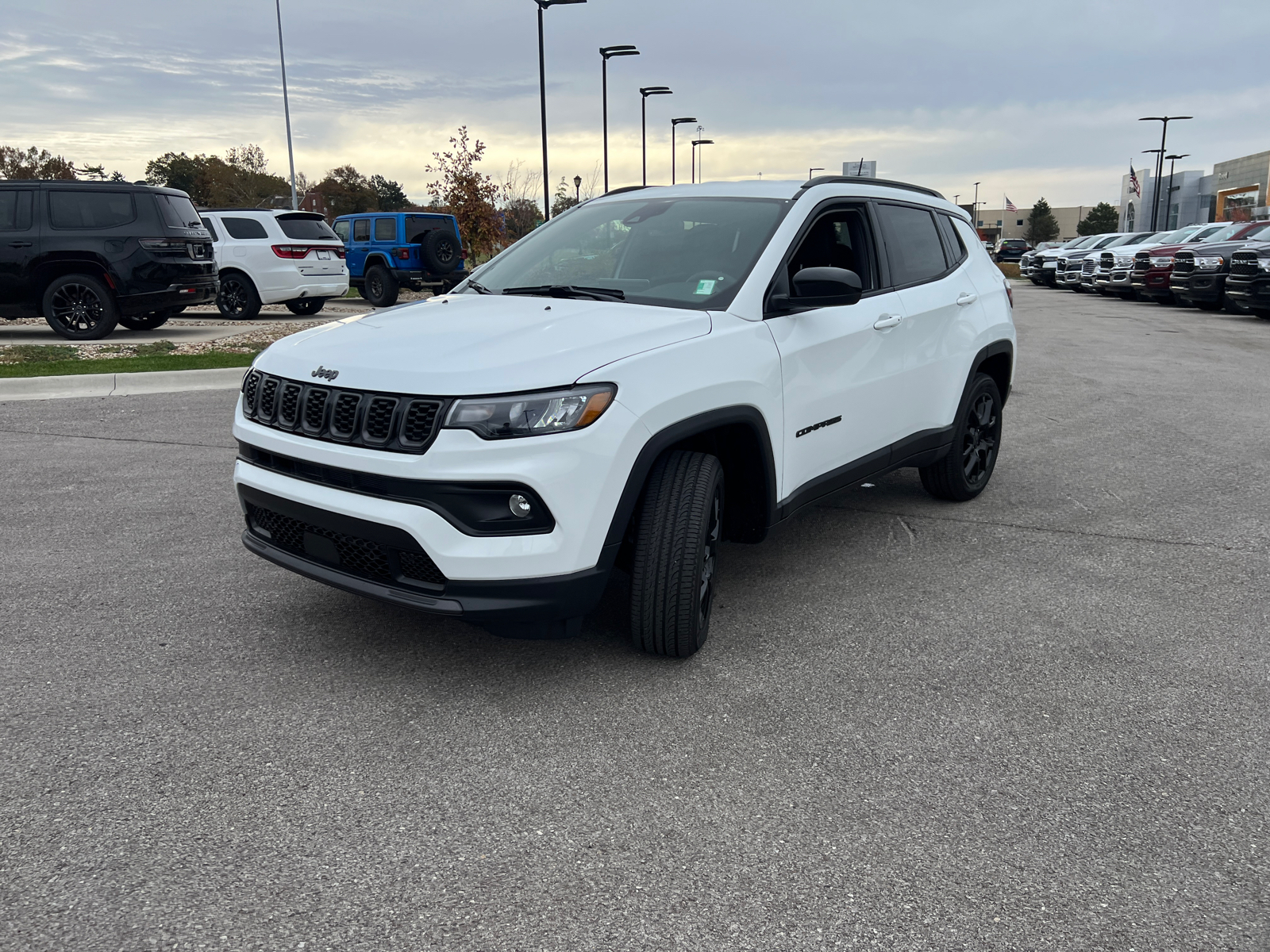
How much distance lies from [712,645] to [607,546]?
81 cm

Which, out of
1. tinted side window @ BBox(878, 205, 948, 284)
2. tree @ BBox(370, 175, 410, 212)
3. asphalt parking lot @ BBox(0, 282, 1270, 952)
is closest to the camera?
asphalt parking lot @ BBox(0, 282, 1270, 952)

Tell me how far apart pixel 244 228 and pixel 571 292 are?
1415 cm

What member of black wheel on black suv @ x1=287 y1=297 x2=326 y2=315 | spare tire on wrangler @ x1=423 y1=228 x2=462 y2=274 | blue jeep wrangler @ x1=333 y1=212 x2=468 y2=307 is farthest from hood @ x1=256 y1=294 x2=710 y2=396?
blue jeep wrangler @ x1=333 y1=212 x2=468 y2=307

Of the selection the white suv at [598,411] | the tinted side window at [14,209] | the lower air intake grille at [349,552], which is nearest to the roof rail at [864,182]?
the white suv at [598,411]

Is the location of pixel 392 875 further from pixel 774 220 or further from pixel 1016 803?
pixel 774 220

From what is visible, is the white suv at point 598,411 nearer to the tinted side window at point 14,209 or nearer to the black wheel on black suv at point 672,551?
the black wheel on black suv at point 672,551

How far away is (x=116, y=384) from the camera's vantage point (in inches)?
392

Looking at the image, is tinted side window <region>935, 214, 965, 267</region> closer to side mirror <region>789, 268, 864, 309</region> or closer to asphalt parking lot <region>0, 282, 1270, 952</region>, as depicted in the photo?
asphalt parking lot <region>0, 282, 1270, 952</region>

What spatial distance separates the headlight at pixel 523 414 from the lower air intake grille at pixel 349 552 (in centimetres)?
44

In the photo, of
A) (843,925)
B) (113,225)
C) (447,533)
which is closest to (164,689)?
(447,533)

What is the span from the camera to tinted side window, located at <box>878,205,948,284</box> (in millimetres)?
5043

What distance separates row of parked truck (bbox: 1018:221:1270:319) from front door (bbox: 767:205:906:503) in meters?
17.3

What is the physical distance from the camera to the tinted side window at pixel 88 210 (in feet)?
42.3

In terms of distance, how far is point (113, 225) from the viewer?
42.5 ft
